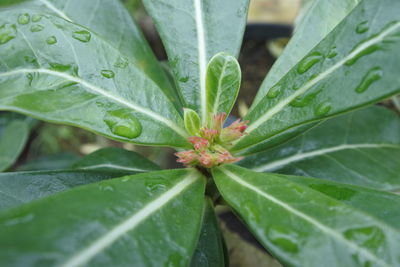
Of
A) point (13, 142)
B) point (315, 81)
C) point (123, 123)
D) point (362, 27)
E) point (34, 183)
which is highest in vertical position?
point (362, 27)

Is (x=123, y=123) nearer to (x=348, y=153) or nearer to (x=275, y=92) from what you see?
(x=275, y=92)

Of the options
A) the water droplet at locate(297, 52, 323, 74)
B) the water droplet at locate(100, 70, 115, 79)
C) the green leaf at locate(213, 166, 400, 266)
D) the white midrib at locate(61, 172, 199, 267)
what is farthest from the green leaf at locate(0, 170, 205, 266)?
the water droplet at locate(297, 52, 323, 74)

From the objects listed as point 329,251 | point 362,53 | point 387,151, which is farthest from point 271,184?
point 387,151

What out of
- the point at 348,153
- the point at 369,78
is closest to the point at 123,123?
the point at 369,78

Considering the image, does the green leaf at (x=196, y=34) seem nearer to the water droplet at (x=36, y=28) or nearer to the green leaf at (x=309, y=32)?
the green leaf at (x=309, y=32)

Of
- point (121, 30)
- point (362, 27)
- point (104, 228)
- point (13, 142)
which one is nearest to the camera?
point (104, 228)

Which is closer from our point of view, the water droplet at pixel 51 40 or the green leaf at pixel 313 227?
the green leaf at pixel 313 227

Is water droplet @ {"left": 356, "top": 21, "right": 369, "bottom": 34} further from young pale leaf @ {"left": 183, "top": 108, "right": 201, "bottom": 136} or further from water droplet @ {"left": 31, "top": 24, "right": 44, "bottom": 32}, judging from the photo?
water droplet @ {"left": 31, "top": 24, "right": 44, "bottom": 32}

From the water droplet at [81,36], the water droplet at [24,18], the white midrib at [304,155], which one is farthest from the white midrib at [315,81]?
the water droplet at [24,18]
